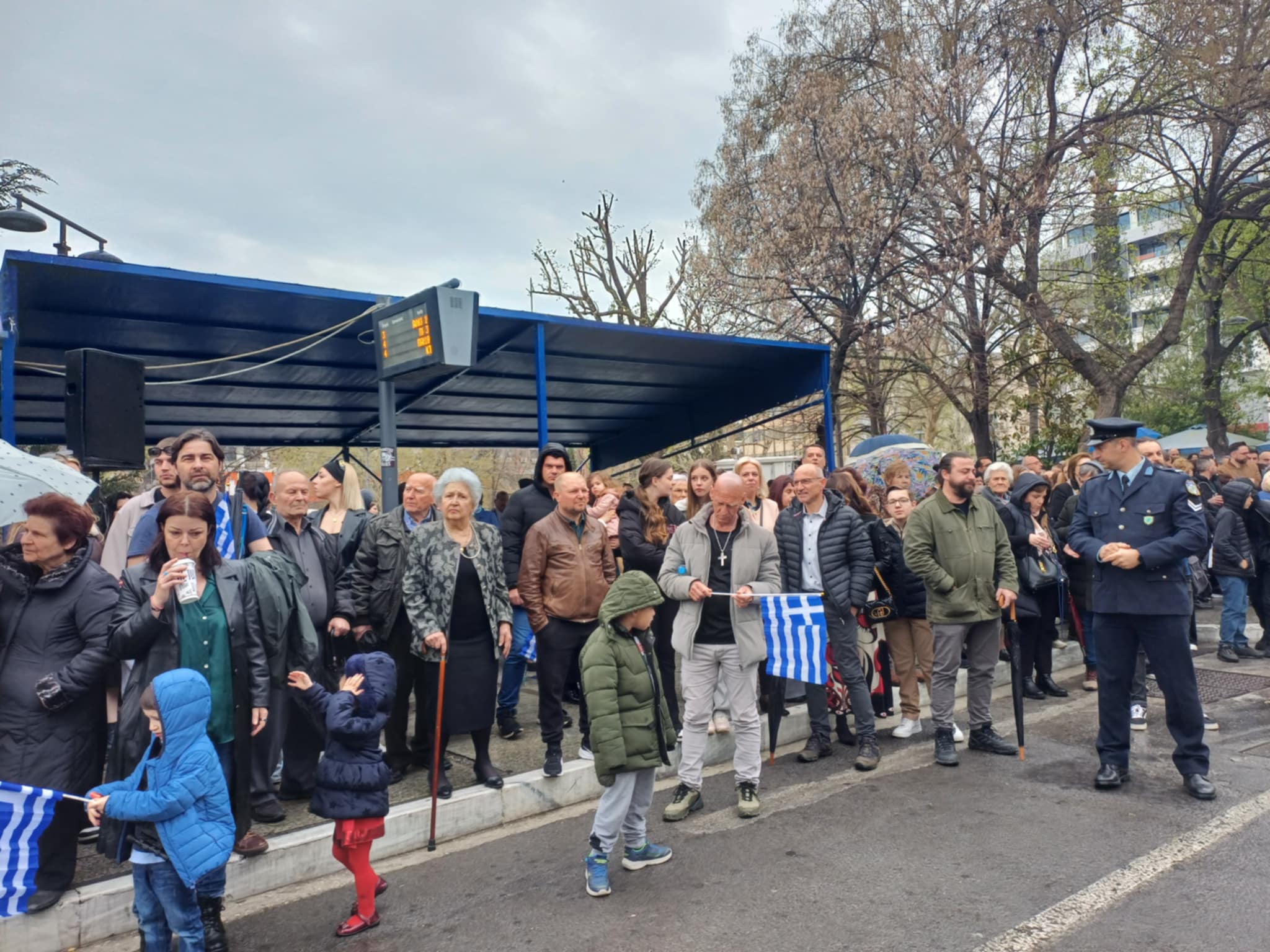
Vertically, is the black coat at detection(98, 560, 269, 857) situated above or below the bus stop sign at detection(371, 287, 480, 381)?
below

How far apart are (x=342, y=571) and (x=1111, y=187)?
18.3 meters

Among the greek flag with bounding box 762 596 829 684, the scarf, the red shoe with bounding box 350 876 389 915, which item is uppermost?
the scarf

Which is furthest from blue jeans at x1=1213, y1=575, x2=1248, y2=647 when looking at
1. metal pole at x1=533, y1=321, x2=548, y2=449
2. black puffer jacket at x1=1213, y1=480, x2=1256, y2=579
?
metal pole at x1=533, y1=321, x2=548, y2=449

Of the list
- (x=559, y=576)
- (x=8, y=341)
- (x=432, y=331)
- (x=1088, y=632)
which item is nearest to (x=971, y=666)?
(x=1088, y=632)

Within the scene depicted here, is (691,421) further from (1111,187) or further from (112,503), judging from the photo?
(1111,187)

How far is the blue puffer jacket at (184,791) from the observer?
307 cm

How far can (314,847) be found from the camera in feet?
14.3

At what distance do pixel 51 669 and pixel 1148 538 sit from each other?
5.84m

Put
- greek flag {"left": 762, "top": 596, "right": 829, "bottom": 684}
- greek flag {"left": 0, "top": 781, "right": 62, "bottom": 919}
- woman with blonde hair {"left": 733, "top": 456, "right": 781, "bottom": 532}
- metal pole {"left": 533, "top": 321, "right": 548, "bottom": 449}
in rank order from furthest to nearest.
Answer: metal pole {"left": 533, "top": 321, "right": 548, "bottom": 449} < woman with blonde hair {"left": 733, "top": 456, "right": 781, "bottom": 532} < greek flag {"left": 762, "top": 596, "right": 829, "bottom": 684} < greek flag {"left": 0, "top": 781, "right": 62, "bottom": 919}

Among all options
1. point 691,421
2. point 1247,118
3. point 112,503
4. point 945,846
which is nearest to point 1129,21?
point 1247,118

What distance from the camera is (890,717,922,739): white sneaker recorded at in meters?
6.33

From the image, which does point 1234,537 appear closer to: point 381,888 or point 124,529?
point 381,888

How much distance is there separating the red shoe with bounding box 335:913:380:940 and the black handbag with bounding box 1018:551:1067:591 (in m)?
5.57

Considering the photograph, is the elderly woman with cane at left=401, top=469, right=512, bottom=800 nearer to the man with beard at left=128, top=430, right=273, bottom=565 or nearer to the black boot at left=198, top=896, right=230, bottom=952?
the man with beard at left=128, top=430, right=273, bottom=565
